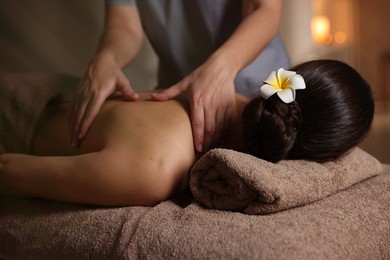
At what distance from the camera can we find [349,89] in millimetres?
819

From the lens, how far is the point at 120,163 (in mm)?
738

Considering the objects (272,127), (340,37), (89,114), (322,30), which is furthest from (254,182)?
(340,37)

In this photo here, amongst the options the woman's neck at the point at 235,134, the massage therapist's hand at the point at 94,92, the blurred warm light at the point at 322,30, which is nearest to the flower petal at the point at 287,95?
the woman's neck at the point at 235,134

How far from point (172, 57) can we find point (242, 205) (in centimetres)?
54

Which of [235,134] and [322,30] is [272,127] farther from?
[322,30]

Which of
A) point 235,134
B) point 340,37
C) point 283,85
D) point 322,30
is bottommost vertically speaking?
point 340,37

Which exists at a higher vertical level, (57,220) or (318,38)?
(57,220)

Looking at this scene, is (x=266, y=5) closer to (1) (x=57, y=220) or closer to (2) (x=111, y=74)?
(2) (x=111, y=74)

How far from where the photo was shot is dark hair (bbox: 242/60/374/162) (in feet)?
2.48

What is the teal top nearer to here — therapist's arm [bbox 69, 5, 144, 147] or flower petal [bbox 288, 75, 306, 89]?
therapist's arm [bbox 69, 5, 144, 147]

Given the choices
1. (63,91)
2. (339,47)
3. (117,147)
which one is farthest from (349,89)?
(339,47)

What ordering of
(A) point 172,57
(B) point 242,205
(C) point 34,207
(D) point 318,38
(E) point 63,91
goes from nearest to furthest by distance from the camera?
(B) point 242,205 < (C) point 34,207 < (E) point 63,91 < (A) point 172,57 < (D) point 318,38

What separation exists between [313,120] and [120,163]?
28cm

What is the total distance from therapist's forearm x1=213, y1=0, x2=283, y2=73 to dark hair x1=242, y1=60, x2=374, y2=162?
129 millimetres
